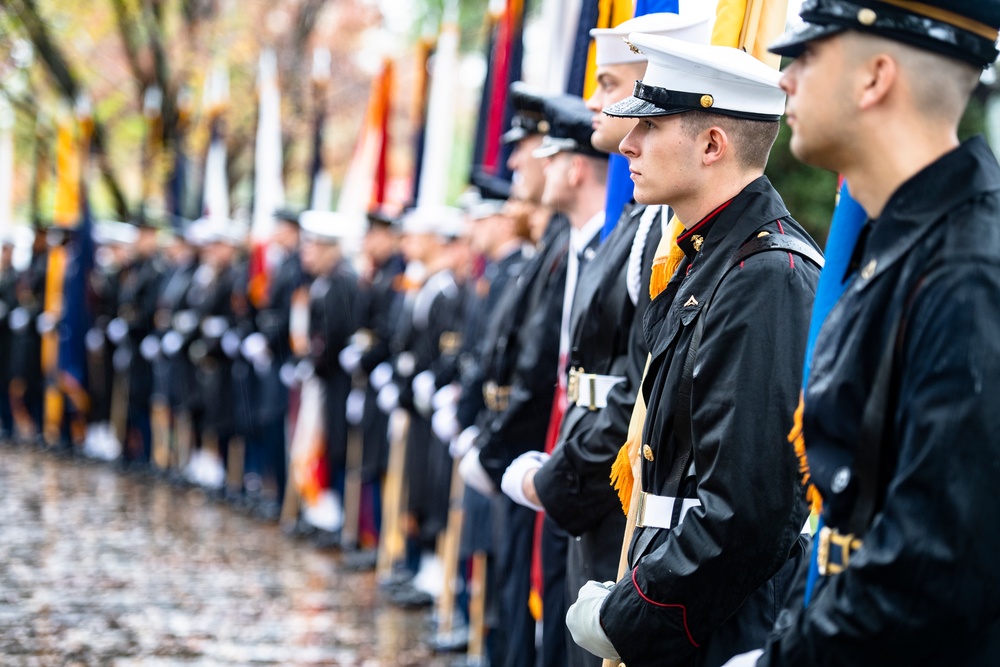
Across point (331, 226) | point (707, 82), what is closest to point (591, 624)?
point (707, 82)

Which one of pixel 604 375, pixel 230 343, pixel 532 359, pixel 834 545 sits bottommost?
pixel 230 343

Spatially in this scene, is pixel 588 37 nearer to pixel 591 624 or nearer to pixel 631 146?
pixel 631 146

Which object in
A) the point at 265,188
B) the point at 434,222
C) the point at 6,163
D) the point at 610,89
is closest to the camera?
the point at 610,89

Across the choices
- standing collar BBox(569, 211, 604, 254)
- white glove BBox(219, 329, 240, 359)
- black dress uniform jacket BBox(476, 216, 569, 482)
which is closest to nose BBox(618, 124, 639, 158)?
standing collar BBox(569, 211, 604, 254)

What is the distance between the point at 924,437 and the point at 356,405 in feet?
26.0

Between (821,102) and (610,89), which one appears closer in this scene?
(821,102)

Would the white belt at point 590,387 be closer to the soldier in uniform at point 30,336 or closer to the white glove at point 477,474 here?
A: the white glove at point 477,474

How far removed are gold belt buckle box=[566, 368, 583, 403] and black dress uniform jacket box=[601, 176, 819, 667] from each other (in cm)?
106

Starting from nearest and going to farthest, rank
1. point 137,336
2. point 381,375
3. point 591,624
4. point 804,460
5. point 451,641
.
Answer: point 804,460
point 591,624
point 451,641
point 381,375
point 137,336

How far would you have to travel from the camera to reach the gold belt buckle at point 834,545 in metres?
2.01

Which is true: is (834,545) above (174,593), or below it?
above

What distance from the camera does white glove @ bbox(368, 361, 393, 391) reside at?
8.99m

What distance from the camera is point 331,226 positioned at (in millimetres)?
10414

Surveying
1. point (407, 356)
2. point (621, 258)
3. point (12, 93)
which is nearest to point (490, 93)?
point (407, 356)
